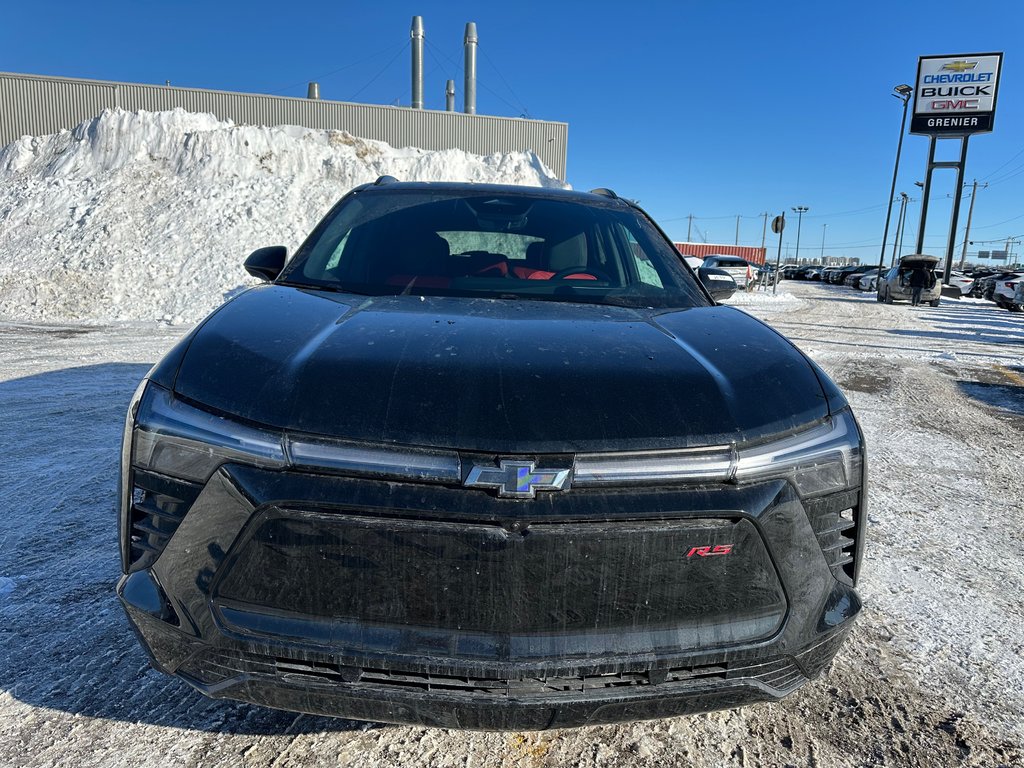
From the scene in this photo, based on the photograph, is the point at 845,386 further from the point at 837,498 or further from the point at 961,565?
the point at 837,498

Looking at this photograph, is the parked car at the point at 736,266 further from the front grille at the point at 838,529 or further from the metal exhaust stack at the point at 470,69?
the front grille at the point at 838,529

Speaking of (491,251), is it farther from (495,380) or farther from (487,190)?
(495,380)

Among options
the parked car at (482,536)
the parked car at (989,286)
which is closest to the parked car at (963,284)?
the parked car at (989,286)

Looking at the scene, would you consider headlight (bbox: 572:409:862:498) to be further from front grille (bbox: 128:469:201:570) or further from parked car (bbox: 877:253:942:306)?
parked car (bbox: 877:253:942:306)

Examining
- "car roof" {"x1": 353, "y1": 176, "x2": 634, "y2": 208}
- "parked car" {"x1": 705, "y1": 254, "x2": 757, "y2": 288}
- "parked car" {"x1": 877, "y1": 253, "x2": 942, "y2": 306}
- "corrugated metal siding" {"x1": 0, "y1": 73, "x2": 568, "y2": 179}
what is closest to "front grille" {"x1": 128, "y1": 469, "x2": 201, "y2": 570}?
"car roof" {"x1": 353, "y1": 176, "x2": 634, "y2": 208}

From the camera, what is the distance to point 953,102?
36594mm

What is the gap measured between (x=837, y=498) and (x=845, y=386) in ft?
21.4

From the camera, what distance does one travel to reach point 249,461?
4.54 ft

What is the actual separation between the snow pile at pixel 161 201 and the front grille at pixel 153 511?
12.9 meters

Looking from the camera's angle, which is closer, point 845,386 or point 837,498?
point 837,498

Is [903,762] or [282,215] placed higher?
[282,215]

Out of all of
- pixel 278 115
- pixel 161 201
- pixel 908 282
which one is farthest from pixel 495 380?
pixel 908 282

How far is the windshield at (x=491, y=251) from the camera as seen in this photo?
2.49 metres

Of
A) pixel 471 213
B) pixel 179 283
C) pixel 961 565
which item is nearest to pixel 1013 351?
pixel 961 565
